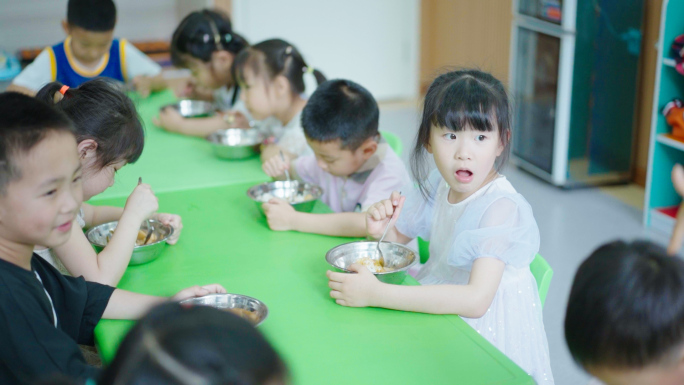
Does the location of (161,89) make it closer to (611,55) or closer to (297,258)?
(297,258)

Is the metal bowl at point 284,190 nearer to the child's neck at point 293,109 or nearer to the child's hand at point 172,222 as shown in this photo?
the child's hand at point 172,222

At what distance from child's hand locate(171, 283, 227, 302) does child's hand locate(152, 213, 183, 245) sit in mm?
327

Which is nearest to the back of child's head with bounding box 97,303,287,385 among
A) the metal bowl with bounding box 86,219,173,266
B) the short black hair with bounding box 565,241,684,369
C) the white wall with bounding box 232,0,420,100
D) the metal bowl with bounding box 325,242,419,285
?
the short black hair with bounding box 565,241,684,369

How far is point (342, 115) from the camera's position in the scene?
6.06ft

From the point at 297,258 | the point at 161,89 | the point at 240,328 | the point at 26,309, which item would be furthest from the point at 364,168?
the point at 161,89

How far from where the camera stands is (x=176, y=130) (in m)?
2.64

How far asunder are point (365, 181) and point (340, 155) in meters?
0.12

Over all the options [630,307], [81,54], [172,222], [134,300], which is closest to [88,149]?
[172,222]

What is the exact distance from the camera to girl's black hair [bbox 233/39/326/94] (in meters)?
2.40

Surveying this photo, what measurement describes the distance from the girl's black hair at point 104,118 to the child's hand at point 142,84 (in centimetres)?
155

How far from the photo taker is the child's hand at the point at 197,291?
1.29 m

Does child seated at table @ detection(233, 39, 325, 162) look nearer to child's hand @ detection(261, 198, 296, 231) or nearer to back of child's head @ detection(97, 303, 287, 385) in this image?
child's hand @ detection(261, 198, 296, 231)

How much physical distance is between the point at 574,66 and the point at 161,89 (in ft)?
6.65

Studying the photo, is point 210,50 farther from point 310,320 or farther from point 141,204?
point 310,320
